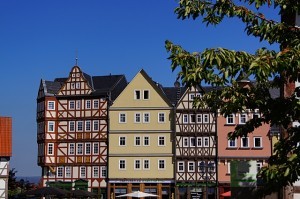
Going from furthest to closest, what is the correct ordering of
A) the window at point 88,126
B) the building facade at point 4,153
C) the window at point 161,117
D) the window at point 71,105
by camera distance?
the window at point 71,105 < the window at point 88,126 < the window at point 161,117 < the building facade at point 4,153

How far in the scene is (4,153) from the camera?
46406mm

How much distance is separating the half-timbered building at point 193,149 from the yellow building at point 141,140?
0.79 m

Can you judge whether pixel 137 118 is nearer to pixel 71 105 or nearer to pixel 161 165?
pixel 161 165

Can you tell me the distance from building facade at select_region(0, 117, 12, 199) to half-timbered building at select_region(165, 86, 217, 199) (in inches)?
567

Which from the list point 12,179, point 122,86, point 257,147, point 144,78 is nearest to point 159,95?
point 144,78

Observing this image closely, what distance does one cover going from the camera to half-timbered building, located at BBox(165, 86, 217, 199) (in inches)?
1959

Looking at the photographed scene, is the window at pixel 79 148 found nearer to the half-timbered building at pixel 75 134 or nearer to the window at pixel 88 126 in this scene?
the half-timbered building at pixel 75 134

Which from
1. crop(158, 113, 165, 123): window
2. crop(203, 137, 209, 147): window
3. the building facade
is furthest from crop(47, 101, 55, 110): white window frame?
crop(203, 137, 209, 147): window

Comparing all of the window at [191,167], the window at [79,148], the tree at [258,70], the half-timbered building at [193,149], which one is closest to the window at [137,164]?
the half-timbered building at [193,149]

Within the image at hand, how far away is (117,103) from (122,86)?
4.31 metres

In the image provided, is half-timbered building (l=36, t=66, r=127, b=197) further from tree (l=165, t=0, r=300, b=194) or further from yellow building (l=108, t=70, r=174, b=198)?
tree (l=165, t=0, r=300, b=194)

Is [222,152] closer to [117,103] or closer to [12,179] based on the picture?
[117,103]

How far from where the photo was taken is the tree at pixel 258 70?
243 inches

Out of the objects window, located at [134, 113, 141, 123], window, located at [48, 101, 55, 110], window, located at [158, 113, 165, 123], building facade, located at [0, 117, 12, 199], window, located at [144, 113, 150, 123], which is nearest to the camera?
building facade, located at [0, 117, 12, 199]
